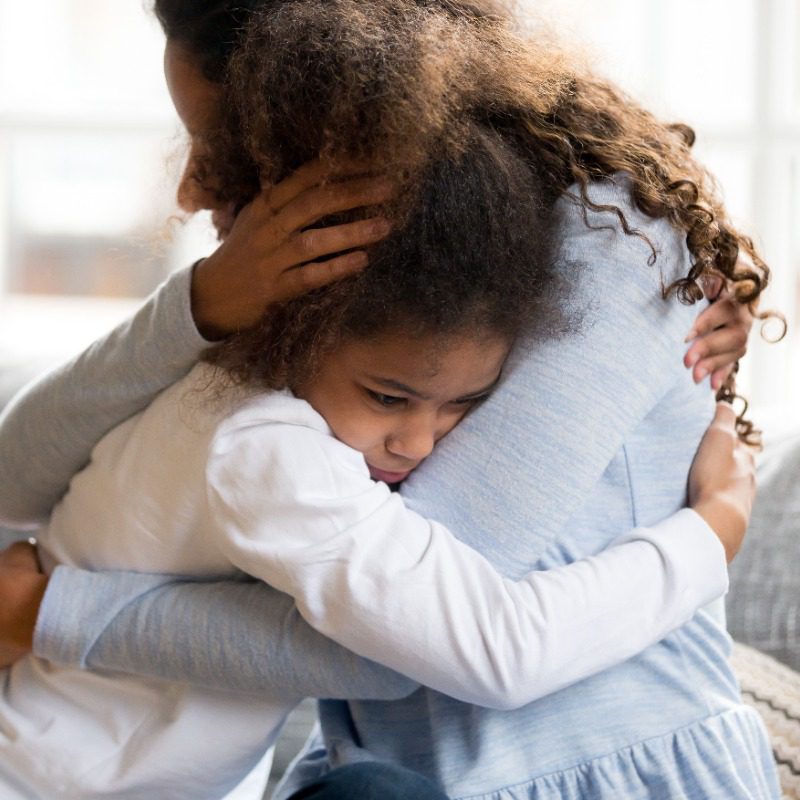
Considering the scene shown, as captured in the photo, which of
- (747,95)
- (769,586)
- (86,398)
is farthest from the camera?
(747,95)

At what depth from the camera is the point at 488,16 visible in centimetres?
110

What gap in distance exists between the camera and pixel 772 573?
5.63 feet

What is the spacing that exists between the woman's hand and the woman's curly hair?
40 centimetres

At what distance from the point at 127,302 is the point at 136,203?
9.6 inches

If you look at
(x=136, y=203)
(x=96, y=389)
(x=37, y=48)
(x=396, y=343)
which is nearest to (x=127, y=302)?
(x=136, y=203)

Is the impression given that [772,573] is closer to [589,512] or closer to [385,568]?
[589,512]

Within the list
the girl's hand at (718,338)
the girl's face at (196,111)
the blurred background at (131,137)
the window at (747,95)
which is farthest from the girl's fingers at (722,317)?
the window at (747,95)

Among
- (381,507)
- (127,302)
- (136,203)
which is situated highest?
(381,507)

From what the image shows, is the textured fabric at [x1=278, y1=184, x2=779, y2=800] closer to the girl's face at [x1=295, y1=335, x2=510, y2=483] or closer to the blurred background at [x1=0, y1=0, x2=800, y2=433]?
the girl's face at [x1=295, y1=335, x2=510, y2=483]

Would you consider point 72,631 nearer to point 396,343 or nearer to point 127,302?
point 396,343

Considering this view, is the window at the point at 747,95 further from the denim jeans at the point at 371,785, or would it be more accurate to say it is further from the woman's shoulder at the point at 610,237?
the denim jeans at the point at 371,785

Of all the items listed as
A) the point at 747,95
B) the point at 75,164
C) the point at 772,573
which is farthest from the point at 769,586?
the point at 75,164

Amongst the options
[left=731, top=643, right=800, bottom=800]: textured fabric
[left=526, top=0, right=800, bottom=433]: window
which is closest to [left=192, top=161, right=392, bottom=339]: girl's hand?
[left=731, top=643, right=800, bottom=800]: textured fabric

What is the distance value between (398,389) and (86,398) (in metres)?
0.30
